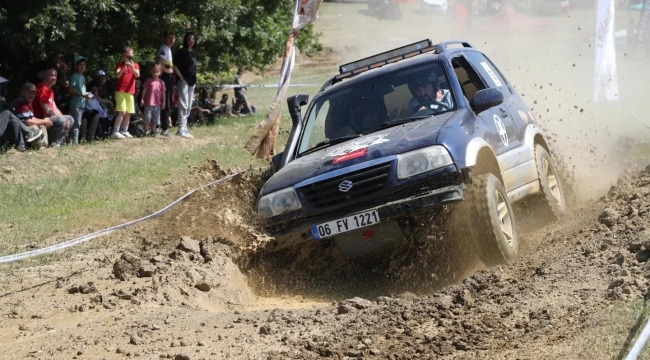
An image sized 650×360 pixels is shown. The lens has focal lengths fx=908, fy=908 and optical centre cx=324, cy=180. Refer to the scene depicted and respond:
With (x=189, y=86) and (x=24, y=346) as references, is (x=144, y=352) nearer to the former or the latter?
(x=24, y=346)

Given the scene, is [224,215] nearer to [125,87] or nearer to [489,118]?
[489,118]

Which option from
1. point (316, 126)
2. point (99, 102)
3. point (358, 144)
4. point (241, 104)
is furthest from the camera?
point (241, 104)

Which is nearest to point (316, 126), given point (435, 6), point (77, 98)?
point (77, 98)

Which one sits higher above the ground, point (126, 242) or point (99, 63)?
point (99, 63)

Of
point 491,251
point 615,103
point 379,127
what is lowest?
point 615,103

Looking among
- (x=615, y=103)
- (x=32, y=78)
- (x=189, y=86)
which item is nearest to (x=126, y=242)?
(x=32, y=78)

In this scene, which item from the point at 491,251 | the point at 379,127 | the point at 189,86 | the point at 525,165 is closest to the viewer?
the point at 491,251

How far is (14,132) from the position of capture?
14.0m

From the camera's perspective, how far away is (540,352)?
5086 mm

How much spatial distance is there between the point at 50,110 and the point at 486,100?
8806mm

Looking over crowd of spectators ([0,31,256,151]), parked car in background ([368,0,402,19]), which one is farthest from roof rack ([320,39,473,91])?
parked car in background ([368,0,402,19])

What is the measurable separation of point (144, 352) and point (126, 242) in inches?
152

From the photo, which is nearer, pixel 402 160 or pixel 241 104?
pixel 402 160

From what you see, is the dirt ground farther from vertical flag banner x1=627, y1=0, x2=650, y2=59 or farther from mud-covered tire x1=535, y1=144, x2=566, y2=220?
vertical flag banner x1=627, y1=0, x2=650, y2=59
